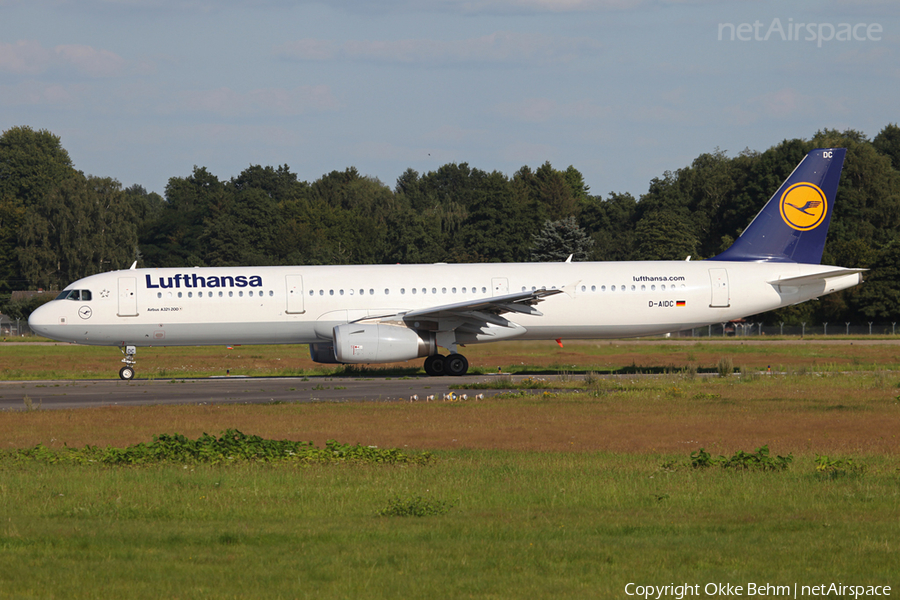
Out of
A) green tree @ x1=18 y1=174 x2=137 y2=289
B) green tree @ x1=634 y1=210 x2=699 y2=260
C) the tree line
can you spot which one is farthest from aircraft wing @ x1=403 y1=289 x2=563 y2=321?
green tree @ x1=18 y1=174 x2=137 y2=289

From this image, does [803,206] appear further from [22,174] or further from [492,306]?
[22,174]

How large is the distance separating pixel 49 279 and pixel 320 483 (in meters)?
88.6

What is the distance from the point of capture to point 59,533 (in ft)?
28.7

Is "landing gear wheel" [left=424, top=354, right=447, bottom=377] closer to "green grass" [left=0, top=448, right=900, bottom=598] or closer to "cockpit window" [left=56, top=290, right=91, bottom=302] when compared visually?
"cockpit window" [left=56, top=290, right=91, bottom=302]

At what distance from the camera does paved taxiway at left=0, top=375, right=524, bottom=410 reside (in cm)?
2278

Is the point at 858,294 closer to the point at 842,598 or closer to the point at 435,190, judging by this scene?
the point at 842,598

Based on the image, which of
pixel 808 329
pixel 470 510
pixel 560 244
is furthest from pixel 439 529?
pixel 560 244

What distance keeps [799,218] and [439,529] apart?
85.3 ft

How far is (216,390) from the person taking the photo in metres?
25.7

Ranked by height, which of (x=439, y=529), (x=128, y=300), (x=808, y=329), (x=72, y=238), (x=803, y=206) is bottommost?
(x=439, y=529)
